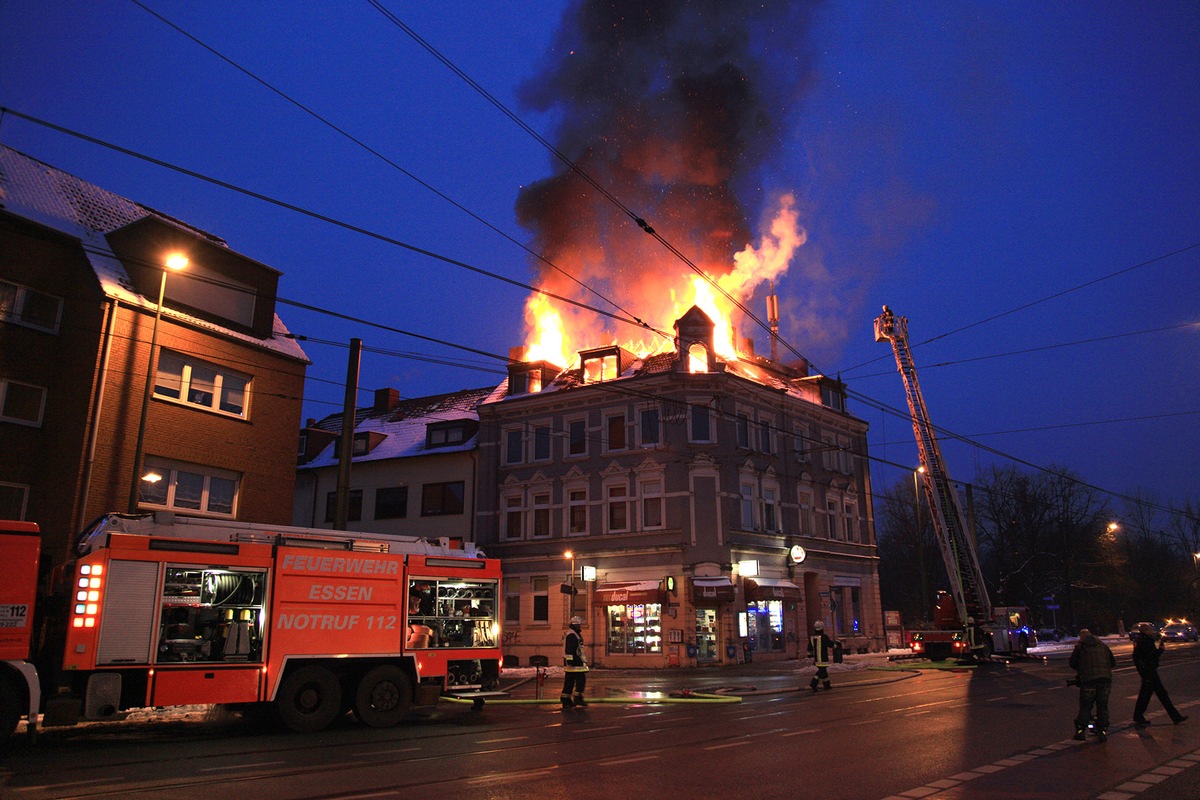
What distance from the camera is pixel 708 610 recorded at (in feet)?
113

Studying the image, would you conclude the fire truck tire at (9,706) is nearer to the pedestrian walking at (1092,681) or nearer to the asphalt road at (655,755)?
the asphalt road at (655,755)

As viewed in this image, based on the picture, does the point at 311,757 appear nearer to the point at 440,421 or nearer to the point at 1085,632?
the point at 1085,632

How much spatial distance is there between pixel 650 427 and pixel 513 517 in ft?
26.7

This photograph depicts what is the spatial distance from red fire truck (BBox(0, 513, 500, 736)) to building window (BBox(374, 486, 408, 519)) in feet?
87.8

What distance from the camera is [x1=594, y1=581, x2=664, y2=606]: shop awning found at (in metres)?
33.8

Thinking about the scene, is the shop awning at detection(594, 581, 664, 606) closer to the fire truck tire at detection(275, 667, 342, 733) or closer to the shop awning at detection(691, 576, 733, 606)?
the shop awning at detection(691, 576, 733, 606)

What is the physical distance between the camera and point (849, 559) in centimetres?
4219

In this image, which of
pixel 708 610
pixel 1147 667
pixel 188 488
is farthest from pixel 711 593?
pixel 1147 667

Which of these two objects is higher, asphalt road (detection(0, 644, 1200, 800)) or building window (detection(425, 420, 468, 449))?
building window (detection(425, 420, 468, 449))

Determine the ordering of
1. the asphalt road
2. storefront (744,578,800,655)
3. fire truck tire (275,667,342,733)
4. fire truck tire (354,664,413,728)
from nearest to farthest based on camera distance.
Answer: the asphalt road
fire truck tire (275,667,342,733)
fire truck tire (354,664,413,728)
storefront (744,578,800,655)

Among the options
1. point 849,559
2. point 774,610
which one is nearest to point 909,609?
point 849,559

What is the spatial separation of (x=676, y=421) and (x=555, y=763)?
2619cm

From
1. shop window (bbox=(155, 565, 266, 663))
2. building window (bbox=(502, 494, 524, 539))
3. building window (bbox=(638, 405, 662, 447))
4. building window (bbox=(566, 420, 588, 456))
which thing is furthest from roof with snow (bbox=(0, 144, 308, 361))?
building window (bbox=(502, 494, 524, 539))

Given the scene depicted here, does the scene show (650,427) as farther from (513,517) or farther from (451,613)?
(451,613)
